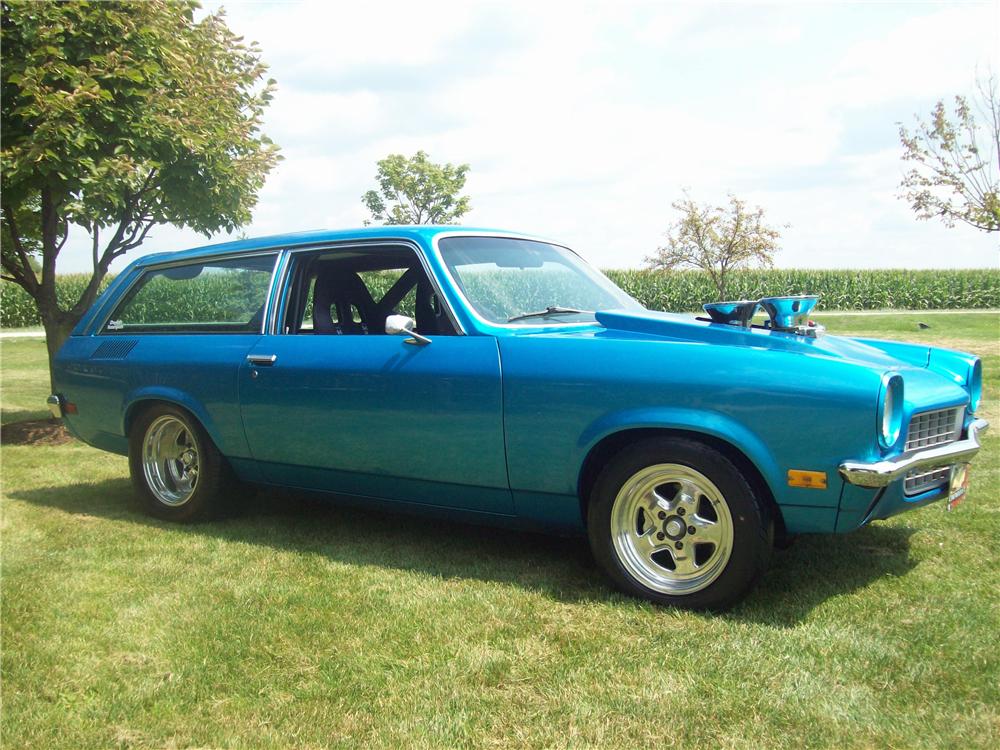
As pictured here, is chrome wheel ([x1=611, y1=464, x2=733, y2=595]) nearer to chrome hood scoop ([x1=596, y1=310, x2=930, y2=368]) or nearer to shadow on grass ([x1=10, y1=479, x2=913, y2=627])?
shadow on grass ([x1=10, y1=479, x2=913, y2=627])

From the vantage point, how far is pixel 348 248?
4805mm

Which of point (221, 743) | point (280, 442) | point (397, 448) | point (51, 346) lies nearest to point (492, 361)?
point (397, 448)

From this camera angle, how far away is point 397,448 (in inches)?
170

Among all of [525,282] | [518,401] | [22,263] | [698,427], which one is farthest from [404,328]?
[22,263]

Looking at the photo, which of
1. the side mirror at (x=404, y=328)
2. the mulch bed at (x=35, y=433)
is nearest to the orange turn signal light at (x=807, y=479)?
the side mirror at (x=404, y=328)

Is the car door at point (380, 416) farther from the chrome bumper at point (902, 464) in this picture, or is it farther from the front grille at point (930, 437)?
the front grille at point (930, 437)

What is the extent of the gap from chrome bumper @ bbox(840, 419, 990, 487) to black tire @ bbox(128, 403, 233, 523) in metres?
3.62

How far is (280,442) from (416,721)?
2354 millimetres

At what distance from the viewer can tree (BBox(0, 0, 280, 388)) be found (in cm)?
766

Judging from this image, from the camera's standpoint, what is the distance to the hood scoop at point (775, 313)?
3.89m

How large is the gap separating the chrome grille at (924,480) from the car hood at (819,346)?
321 mm

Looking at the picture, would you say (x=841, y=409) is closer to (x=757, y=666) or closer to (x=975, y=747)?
(x=757, y=666)

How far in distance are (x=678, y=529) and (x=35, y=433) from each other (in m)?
8.10

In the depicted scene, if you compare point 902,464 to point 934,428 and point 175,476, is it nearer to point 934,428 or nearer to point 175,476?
point 934,428
